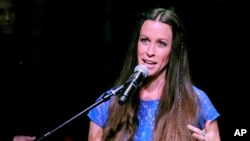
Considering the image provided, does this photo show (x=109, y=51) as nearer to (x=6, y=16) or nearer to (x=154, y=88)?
(x=6, y=16)

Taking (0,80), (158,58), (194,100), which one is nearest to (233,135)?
(194,100)

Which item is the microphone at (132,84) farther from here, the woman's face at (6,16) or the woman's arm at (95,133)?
the woman's face at (6,16)

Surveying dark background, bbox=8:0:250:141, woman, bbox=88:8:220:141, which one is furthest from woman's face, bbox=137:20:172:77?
dark background, bbox=8:0:250:141

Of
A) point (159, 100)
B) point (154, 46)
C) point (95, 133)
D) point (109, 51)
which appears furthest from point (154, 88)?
point (109, 51)

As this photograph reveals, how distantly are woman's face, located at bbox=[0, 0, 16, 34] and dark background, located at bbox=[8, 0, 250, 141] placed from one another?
0.18 meters

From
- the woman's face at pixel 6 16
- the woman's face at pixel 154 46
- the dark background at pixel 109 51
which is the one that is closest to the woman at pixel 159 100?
the woman's face at pixel 154 46

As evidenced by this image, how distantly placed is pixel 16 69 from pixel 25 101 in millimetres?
219

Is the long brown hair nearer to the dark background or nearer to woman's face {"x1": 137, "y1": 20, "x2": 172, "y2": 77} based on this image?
woman's face {"x1": 137, "y1": 20, "x2": 172, "y2": 77}

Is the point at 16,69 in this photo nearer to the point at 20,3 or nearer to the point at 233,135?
the point at 20,3

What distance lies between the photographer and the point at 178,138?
6.13 feet

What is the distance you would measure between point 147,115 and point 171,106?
0.13 metres

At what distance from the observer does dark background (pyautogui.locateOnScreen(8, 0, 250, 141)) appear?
295 cm

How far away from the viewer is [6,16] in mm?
2857

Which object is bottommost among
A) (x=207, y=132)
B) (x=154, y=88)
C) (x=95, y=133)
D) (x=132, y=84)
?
(x=95, y=133)
